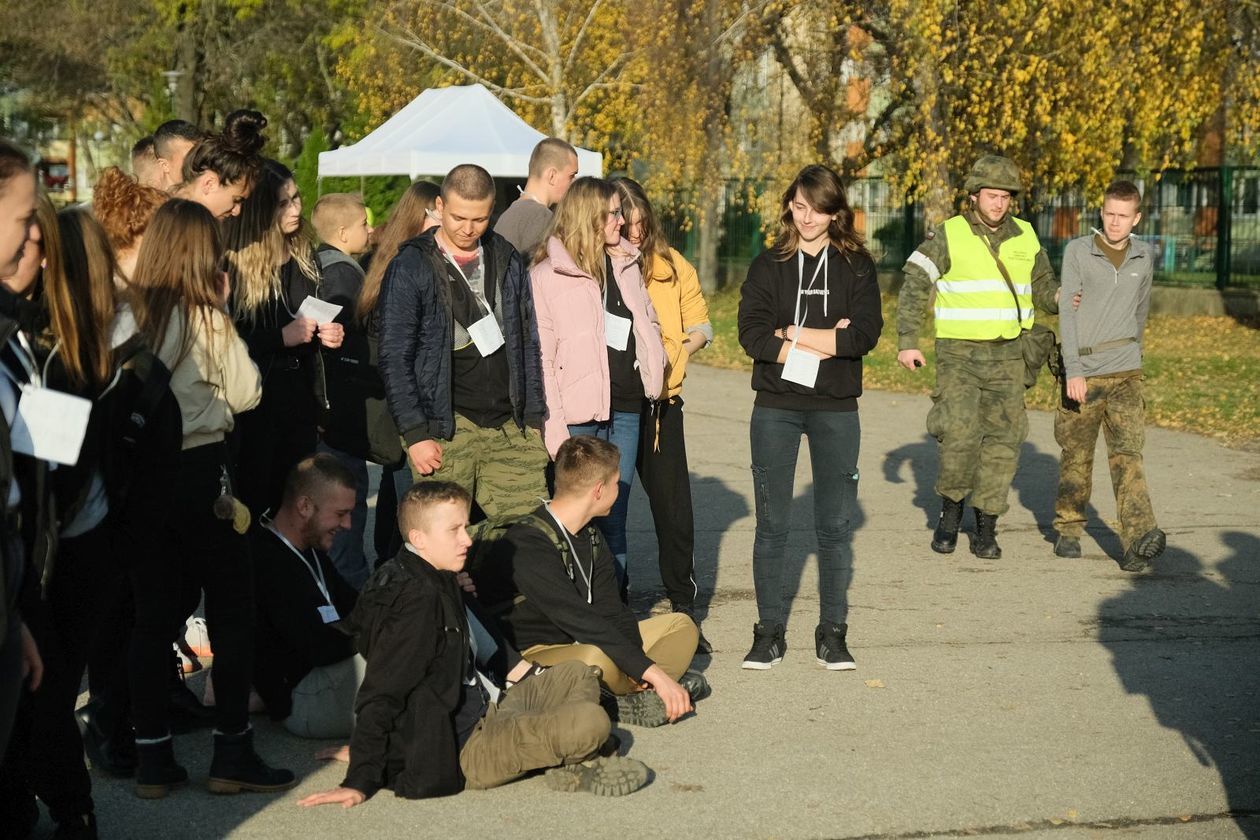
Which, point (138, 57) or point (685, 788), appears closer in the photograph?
point (685, 788)

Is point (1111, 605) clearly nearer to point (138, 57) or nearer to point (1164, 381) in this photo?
point (1164, 381)

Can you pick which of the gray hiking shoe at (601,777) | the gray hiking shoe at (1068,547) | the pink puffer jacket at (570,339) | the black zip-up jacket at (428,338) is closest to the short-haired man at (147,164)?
the black zip-up jacket at (428,338)

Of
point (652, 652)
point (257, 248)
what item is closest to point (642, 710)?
point (652, 652)

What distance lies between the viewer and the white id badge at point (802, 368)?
6660mm

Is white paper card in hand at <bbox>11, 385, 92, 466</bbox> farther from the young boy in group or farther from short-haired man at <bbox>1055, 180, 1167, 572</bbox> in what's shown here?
short-haired man at <bbox>1055, 180, 1167, 572</bbox>

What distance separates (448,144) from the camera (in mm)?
20078

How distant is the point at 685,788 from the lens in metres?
5.27

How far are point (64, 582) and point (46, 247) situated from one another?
3.06 feet

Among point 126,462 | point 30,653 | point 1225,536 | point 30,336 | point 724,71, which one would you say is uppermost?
point 724,71

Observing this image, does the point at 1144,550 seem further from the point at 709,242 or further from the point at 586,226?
the point at 709,242

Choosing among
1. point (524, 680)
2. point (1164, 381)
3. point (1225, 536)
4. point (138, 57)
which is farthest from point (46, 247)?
point (138, 57)

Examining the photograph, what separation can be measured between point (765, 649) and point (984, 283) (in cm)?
301

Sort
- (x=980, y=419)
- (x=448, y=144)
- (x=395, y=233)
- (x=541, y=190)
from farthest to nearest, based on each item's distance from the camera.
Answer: (x=448, y=144), (x=980, y=419), (x=541, y=190), (x=395, y=233)

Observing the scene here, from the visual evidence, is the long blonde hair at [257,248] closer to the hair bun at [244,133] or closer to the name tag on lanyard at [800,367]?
the hair bun at [244,133]
